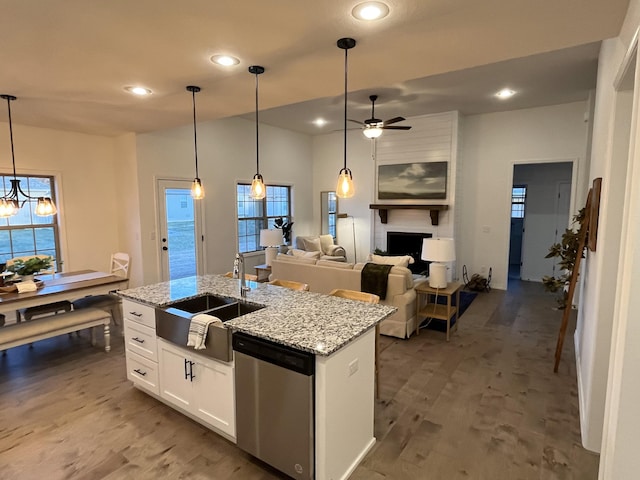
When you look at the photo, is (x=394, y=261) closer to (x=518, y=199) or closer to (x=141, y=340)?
(x=141, y=340)

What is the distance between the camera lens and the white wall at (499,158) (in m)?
6.01

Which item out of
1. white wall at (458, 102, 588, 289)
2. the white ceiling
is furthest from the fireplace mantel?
the white ceiling

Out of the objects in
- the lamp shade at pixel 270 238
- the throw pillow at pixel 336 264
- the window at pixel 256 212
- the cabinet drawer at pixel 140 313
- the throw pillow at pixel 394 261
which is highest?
the window at pixel 256 212

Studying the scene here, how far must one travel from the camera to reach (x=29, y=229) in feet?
16.4

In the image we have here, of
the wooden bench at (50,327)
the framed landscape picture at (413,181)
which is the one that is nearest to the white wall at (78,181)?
the wooden bench at (50,327)

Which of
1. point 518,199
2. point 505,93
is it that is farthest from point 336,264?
point 518,199

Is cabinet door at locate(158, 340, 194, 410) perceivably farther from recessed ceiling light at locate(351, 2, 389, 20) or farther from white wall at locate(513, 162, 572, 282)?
white wall at locate(513, 162, 572, 282)

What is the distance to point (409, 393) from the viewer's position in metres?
3.12

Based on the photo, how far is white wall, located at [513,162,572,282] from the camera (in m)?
7.24

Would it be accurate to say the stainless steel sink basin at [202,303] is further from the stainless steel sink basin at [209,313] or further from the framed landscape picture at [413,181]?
the framed landscape picture at [413,181]

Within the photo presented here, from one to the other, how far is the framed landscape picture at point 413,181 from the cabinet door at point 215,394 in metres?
5.72

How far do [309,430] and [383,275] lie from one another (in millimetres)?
2529

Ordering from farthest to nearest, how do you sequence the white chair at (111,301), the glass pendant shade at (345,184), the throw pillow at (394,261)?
the throw pillow at (394,261), the white chair at (111,301), the glass pendant shade at (345,184)

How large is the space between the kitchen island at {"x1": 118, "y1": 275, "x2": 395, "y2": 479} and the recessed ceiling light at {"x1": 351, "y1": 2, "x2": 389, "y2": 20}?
180 cm
